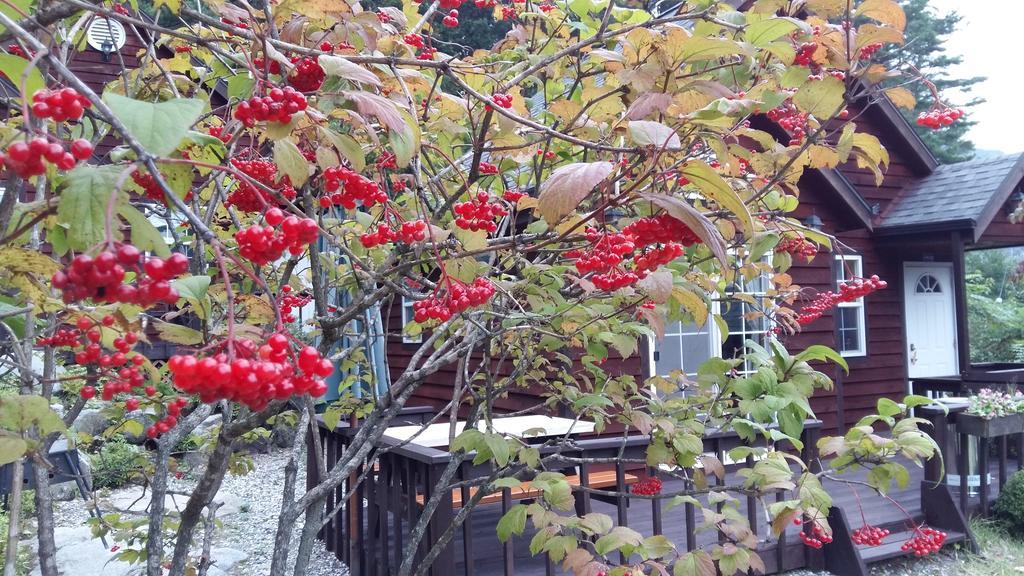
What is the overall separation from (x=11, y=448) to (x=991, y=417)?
5.95 m

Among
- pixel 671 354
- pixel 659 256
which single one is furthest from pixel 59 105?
pixel 671 354

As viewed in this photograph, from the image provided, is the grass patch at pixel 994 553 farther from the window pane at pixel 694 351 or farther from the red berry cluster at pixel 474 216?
the red berry cluster at pixel 474 216

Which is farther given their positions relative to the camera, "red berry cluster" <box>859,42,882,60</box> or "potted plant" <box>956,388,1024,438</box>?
"potted plant" <box>956,388,1024,438</box>

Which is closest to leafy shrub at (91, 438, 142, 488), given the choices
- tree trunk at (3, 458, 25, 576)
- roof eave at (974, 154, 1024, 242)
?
tree trunk at (3, 458, 25, 576)

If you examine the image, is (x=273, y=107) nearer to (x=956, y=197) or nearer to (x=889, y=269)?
(x=956, y=197)

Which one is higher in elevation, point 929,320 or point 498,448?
point 929,320

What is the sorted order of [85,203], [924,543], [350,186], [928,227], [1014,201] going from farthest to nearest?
[1014,201], [928,227], [924,543], [350,186], [85,203]

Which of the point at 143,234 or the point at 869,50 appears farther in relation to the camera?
the point at 869,50

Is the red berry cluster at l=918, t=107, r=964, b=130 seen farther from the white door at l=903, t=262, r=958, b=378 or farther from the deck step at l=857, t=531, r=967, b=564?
the white door at l=903, t=262, r=958, b=378

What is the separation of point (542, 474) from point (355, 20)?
1.56m

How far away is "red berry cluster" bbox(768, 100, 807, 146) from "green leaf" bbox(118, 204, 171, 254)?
8.36ft

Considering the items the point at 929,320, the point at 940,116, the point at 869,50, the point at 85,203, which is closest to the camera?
the point at 85,203

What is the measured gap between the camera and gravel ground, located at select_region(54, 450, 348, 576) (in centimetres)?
486

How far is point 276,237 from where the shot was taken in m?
1.05
